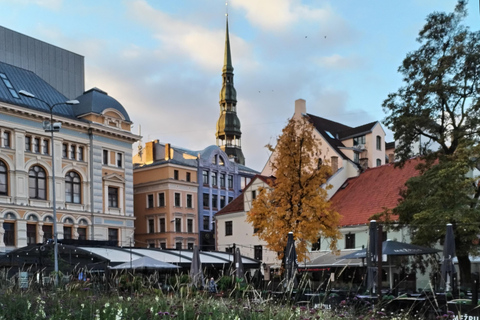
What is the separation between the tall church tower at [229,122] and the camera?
8938 cm

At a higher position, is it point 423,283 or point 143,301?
point 143,301

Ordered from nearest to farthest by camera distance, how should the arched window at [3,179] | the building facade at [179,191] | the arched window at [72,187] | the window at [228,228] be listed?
the arched window at [3,179]
the arched window at [72,187]
the window at [228,228]
the building facade at [179,191]

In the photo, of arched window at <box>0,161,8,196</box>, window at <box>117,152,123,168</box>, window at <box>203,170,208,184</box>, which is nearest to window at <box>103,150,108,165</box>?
window at <box>117,152,123,168</box>

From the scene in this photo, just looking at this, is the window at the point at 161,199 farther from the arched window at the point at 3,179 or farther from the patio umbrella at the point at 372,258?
the patio umbrella at the point at 372,258

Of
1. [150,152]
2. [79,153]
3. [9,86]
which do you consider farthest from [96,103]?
[150,152]

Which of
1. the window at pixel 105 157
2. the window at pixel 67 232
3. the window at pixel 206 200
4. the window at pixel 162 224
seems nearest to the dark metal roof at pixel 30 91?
the window at pixel 105 157

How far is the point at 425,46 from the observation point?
78.5ft

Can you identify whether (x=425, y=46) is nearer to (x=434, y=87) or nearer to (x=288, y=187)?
(x=434, y=87)

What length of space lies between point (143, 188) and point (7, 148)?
1862 cm

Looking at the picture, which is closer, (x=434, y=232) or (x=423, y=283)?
(x=434, y=232)

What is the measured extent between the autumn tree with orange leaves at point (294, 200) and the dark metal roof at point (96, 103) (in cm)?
2271

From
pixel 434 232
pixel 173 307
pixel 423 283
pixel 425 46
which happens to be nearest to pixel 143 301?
pixel 173 307

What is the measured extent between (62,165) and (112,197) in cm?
566

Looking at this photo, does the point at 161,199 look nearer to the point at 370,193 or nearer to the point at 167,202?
the point at 167,202
